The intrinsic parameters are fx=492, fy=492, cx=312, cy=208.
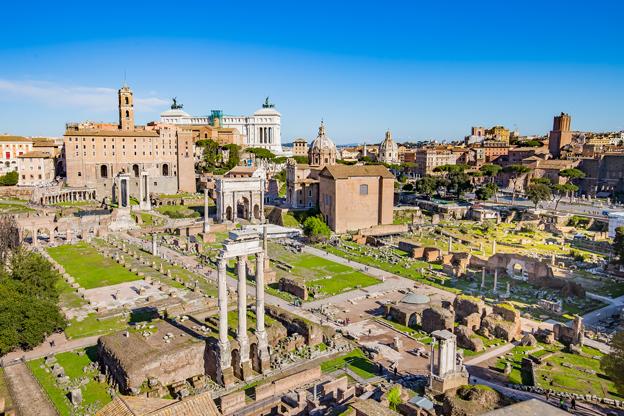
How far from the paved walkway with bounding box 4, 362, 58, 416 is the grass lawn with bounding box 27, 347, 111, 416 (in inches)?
10.2

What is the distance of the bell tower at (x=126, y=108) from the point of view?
8344 centimetres

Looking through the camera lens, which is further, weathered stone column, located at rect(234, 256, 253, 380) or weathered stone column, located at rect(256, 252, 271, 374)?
weathered stone column, located at rect(256, 252, 271, 374)

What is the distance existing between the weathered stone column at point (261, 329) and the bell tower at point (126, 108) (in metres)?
69.4

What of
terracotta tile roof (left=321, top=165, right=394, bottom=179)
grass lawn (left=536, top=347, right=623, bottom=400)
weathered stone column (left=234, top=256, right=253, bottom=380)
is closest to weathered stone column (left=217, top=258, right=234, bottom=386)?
weathered stone column (left=234, top=256, right=253, bottom=380)

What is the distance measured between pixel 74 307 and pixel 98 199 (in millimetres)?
45238

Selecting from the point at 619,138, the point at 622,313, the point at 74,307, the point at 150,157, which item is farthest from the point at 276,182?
the point at 619,138

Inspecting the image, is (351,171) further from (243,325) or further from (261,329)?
(243,325)

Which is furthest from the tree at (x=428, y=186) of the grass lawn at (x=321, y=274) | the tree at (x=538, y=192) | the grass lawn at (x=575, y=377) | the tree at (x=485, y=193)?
the grass lawn at (x=575, y=377)

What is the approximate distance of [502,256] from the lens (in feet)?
134

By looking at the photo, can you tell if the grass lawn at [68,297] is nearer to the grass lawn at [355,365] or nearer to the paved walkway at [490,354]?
the grass lawn at [355,365]

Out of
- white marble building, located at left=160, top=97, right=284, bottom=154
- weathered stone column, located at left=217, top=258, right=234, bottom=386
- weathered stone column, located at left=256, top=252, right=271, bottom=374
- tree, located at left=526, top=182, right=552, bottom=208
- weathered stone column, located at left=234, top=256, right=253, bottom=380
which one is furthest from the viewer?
white marble building, located at left=160, top=97, right=284, bottom=154

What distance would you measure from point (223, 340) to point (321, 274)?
19.2m

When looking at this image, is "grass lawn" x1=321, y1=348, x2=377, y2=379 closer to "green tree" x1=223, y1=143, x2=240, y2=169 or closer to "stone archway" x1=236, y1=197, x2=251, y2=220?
"stone archway" x1=236, y1=197, x2=251, y2=220

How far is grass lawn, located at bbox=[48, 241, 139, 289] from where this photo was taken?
1484 inches
